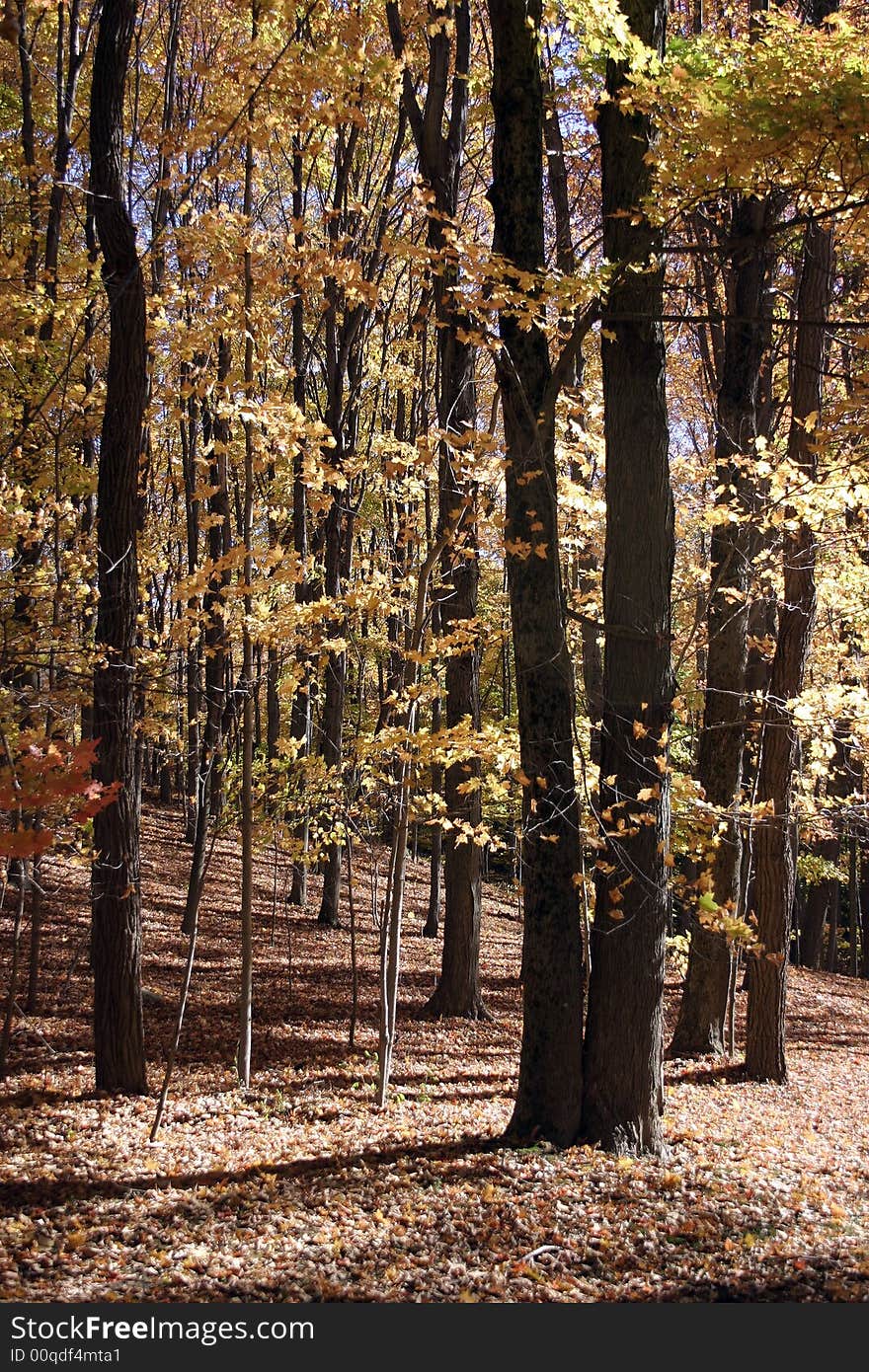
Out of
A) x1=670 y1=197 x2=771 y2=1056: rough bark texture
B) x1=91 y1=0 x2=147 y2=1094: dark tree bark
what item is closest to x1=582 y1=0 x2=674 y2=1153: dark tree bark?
x1=670 y1=197 x2=771 y2=1056: rough bark texture

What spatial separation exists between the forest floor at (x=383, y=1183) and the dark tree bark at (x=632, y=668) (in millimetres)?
500

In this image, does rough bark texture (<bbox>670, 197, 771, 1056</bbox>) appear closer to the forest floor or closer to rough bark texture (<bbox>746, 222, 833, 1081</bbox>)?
rough bark texture (<bbox>746, 222, 833, 1081</bbox>)

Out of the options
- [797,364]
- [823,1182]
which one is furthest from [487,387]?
[823,1182]

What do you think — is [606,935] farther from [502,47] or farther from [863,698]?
[502,47]

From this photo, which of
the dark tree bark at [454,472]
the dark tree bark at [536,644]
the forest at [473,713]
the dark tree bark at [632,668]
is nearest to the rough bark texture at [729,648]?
the forest at [473,713]

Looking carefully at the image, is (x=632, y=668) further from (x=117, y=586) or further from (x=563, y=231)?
(x=563, y=231)

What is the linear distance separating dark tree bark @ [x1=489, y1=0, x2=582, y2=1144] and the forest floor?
0.55 m

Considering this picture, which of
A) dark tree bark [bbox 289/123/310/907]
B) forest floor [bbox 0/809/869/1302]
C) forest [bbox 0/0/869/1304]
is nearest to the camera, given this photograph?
forest floor [bbox 0/809/869/1302]

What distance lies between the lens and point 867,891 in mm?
24375

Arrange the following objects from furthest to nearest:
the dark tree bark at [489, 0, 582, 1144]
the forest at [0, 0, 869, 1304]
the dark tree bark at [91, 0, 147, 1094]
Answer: the dark tree bark at [91, 0, 147, 1094]
the dark tree bark at [489, 0, 582, 1144]
the forest at [0, 0, 869, 1304]

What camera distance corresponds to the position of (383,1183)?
5.20 meters

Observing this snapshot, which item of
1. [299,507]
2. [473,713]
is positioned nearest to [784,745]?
[473,713]

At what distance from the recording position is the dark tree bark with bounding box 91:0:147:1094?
5.89 m

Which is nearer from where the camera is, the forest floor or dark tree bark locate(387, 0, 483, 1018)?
the forest floor
